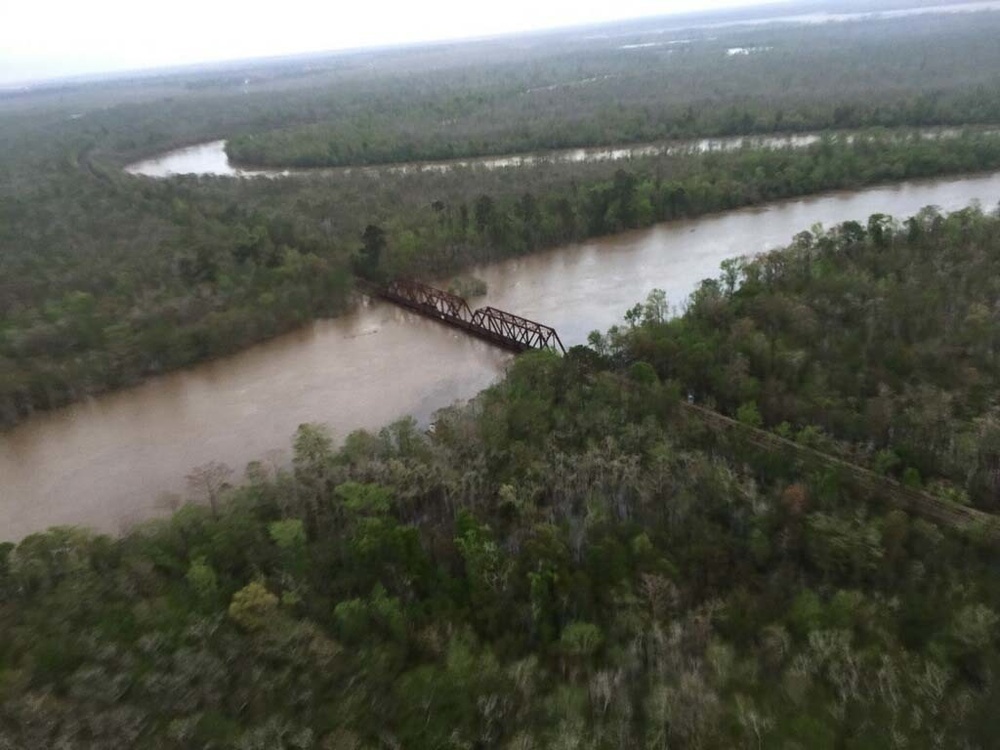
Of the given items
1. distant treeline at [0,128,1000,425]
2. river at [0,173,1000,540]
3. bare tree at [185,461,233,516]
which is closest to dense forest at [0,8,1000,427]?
distant treeline at [0,128,1000,425]

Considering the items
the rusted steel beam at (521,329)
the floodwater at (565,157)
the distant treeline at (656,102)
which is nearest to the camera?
the rusted steel beam at (521,329)

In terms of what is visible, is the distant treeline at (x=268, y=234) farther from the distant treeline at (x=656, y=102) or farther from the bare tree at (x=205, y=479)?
the distant treeline at (x=656, y=102)

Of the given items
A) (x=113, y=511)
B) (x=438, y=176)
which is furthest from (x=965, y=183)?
(x=113, y=511)

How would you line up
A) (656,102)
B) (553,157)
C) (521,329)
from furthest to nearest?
(656,102) < (553,157) < (521,329)

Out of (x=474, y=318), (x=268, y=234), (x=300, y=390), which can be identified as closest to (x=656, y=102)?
(x=268, y=234)

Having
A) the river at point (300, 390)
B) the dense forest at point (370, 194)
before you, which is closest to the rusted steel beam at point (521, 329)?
the river at point (300, 390)

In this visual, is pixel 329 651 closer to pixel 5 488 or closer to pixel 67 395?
pixel 5 488

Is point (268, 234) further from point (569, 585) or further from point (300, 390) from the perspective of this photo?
point (569, 585)

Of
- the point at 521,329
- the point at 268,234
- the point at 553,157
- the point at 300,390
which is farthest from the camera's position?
the point at 553,157
